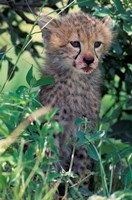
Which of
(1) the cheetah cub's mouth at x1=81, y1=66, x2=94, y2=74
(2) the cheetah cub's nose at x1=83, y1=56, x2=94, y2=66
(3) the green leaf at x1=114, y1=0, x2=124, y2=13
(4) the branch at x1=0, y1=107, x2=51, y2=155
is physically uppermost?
(3) the green leaf at x1=114, y1=0, x2=124, y2=13

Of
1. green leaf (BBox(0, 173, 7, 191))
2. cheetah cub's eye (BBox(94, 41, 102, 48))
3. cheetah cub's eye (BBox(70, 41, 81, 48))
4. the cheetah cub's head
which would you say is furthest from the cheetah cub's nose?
green leaf (BBox(0, 173, 7, 191))

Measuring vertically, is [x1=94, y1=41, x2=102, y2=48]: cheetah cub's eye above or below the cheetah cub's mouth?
above

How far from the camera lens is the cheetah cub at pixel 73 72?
4.82 m

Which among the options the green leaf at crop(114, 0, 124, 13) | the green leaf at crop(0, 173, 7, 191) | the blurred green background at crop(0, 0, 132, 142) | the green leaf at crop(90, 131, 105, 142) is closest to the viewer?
the green leaf at crop(0, 173, 7, 191)

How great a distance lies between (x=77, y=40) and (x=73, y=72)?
255 millimetres

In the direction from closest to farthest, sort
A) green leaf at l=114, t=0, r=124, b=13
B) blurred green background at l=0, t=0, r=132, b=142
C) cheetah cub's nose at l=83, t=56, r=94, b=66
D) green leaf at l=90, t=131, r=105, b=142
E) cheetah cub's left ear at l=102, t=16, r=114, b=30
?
green leaf at l=90, t=131, r=105, b=142
cheetah cub's nose at l=83, t=56, r=94, b=66
green leaf at l=114, t=0, r=124, b=13
blurred green background at l=0, t=0, r=132, b=142
cheetah cub's left ear at l=102, t=16, r=114, b=30

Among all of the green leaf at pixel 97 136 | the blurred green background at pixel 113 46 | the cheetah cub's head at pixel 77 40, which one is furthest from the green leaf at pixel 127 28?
the green leaf at pixel 97 136

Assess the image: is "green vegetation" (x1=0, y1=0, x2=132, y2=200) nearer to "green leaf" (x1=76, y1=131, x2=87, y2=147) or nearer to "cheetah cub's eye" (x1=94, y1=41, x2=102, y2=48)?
"green leaf" (x1=76, y1=131, x2=87, y2=147)

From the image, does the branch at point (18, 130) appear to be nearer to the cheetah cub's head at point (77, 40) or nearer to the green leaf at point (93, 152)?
the green leaf at point (93, 152)

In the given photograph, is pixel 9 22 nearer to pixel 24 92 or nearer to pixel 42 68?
pixel 42 68

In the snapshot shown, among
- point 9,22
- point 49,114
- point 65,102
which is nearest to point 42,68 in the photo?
point 65,102

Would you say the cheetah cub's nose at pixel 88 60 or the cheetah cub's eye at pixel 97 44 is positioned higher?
the cheetah cub's eye at pixel 97 44

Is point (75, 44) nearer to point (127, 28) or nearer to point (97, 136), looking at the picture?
point (127, 28)

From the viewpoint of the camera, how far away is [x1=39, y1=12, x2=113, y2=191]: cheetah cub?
482cm
